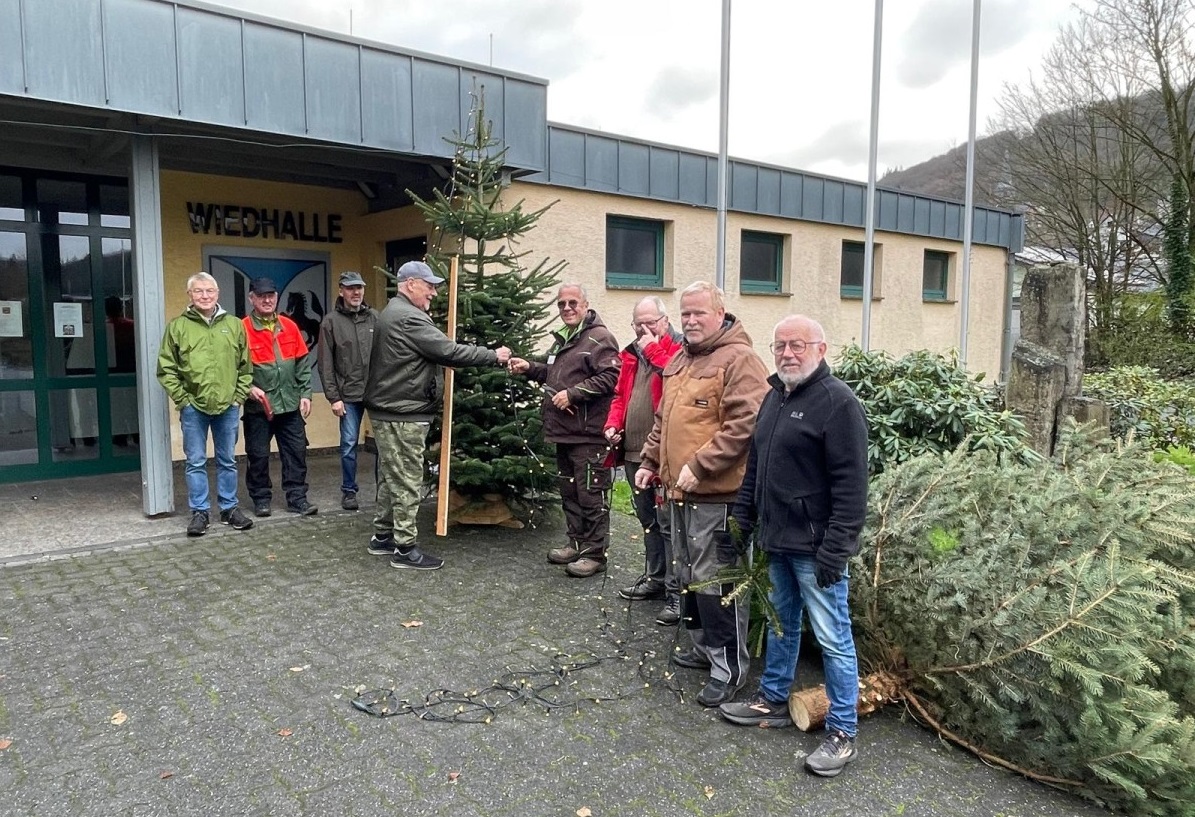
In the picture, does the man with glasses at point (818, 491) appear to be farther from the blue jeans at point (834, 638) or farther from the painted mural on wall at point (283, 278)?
the painted mural on wall at point (283, 278)

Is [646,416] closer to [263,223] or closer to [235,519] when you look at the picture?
[235,519]

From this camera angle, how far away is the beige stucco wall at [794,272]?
10.3m

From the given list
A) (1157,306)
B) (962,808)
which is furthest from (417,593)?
(1157,306)

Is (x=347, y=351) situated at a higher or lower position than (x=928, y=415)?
higher

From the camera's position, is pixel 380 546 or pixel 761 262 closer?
pixel 380 546

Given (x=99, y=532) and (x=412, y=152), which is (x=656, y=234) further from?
(x=99, y=532)

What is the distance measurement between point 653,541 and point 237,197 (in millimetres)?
6669

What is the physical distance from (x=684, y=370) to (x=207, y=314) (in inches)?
173

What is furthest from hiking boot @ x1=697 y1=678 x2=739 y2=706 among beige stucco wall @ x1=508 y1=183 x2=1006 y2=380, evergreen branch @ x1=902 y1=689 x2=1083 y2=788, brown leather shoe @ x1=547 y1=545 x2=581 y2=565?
beige stucco wall @ x1=508 y1=183 x2=1006 y2=380

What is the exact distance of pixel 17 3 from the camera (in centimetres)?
565

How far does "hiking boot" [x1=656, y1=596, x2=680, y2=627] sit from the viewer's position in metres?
5.00

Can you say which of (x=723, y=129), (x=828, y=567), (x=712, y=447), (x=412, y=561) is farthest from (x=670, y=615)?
(x=723, y=129)

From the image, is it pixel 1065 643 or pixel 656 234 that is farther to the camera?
pixel 656 234

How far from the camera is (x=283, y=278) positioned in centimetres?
983
